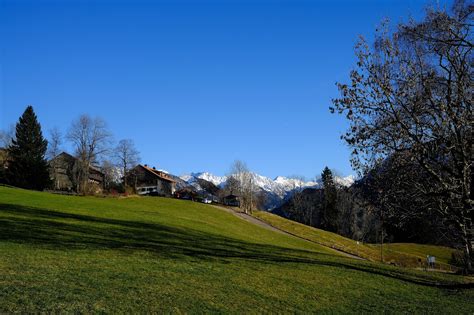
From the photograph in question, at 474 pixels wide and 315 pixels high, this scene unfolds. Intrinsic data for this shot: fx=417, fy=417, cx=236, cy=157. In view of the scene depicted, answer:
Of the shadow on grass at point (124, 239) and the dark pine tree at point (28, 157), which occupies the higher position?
the dark pine tree at point (28, 157)

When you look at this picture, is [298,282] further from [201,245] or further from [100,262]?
[201,245]

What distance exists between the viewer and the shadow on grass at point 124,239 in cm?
1852

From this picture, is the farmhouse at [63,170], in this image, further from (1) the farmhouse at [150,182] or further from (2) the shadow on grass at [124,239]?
(2) the shadow on grass at [124,239]

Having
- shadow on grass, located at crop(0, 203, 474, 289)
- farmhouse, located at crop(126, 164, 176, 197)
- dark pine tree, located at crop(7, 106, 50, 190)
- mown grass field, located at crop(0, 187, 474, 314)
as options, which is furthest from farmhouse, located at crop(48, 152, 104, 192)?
mown grass field, located at crop(0, 187, 474, 314)

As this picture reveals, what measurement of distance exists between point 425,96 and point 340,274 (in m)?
8.36

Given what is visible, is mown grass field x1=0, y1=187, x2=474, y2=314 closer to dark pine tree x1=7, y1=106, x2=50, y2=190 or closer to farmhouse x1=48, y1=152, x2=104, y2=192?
dark pine tree x1=7, y1=106, x2=50, y2=190

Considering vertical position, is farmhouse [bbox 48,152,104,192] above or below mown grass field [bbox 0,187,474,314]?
above

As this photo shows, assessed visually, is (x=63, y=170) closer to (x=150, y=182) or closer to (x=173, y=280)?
(x=150, y=182)

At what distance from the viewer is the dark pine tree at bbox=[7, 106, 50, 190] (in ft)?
234

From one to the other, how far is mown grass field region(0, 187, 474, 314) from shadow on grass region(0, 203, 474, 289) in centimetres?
6

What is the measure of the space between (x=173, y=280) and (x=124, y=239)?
31.2 feet

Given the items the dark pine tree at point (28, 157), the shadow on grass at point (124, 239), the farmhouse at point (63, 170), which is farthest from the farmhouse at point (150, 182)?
the shadow on grass at point (124, 239)

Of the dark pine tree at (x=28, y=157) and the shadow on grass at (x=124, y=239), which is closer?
the shadow on grass at (x=124, y=239)

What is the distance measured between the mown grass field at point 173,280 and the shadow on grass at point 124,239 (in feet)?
0.21
